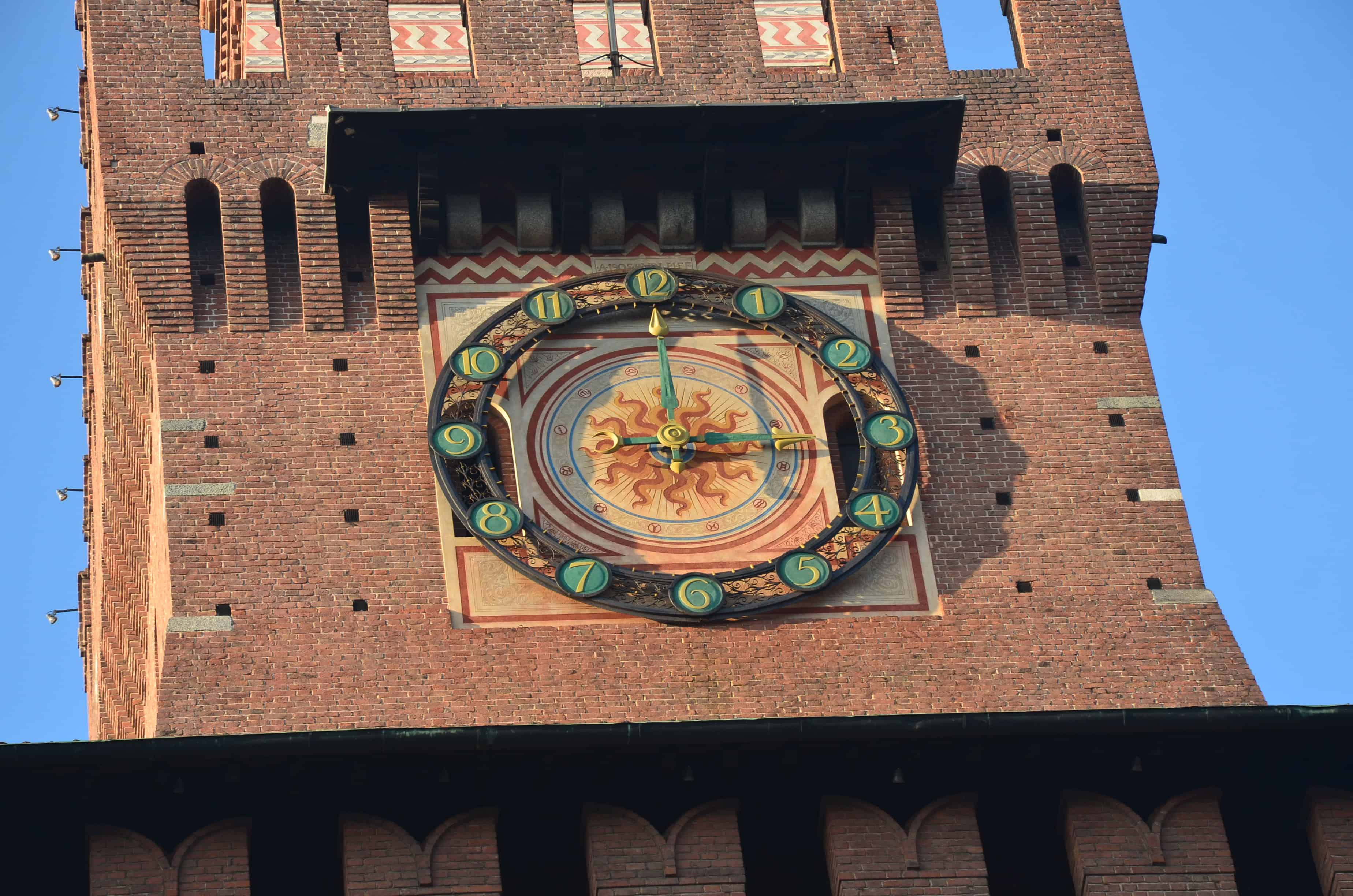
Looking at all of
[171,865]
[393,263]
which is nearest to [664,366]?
[393,263]

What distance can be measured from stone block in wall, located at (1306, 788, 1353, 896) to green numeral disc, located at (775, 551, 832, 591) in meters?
5.64

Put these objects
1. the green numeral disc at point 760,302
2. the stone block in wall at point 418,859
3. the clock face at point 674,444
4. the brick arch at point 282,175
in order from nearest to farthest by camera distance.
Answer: the stone block in wall at point 418,859
the clock face at point 674,444
the green numeral disc at point 760,302
the brick arch at point 282,175

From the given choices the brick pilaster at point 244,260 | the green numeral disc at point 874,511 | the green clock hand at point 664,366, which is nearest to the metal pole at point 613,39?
the green clock hand at point 664,366

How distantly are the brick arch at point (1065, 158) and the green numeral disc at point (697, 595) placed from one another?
6839 millimetres

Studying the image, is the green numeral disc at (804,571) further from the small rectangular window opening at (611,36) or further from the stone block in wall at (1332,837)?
the small rectangular window opening at (611,36)

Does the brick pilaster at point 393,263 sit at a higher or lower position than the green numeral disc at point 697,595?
higher

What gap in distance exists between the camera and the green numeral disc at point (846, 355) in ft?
117

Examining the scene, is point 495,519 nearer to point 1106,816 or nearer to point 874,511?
point 874,511

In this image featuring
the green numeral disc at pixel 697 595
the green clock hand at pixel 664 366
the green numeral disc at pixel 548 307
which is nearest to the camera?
the green numeral disc at pixel 697 595

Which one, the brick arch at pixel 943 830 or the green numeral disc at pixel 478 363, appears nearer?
the brick arch at pixel 943 830

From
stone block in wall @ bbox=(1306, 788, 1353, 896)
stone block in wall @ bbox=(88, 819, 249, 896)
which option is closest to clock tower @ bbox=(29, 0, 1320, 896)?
stone block in wall @ bbox=(88, 819, 249, 896)

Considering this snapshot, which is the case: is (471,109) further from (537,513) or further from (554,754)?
(554,754)

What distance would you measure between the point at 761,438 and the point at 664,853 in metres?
6.42

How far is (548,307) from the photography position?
3572 centimetres
